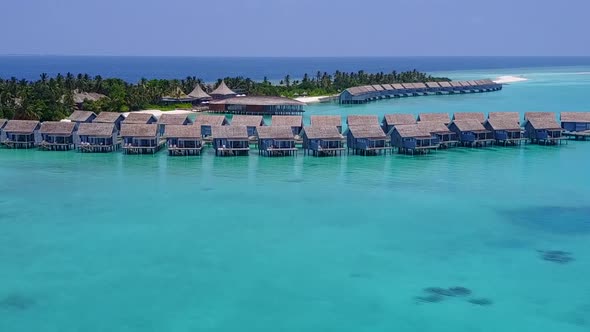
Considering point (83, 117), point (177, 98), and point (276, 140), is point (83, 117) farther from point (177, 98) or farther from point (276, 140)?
point (177, 98)

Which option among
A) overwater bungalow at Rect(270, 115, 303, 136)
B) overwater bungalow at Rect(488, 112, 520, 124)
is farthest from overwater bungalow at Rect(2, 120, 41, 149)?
overwater bungalow at Rect(488, 112, 520, 124)

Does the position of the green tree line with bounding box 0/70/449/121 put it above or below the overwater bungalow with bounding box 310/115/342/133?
above

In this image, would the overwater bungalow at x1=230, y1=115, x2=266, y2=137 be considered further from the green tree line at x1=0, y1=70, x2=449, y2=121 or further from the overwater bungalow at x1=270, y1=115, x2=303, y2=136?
the green tree line at x1=0, y1=70, x2=449, y2=121

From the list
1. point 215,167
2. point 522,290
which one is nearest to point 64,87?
point 215,167

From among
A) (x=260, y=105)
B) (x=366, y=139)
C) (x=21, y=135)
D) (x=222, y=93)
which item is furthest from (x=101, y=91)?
(x=366, y=139)

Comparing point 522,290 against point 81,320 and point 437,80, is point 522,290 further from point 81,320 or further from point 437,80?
point 437,80

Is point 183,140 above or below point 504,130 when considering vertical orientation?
below

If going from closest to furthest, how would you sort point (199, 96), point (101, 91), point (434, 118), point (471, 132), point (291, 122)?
1. point (471, 132)
2. point (291, 122)
3. point (434, 118)
4. point (101, 91)
5. point (199, 96)
